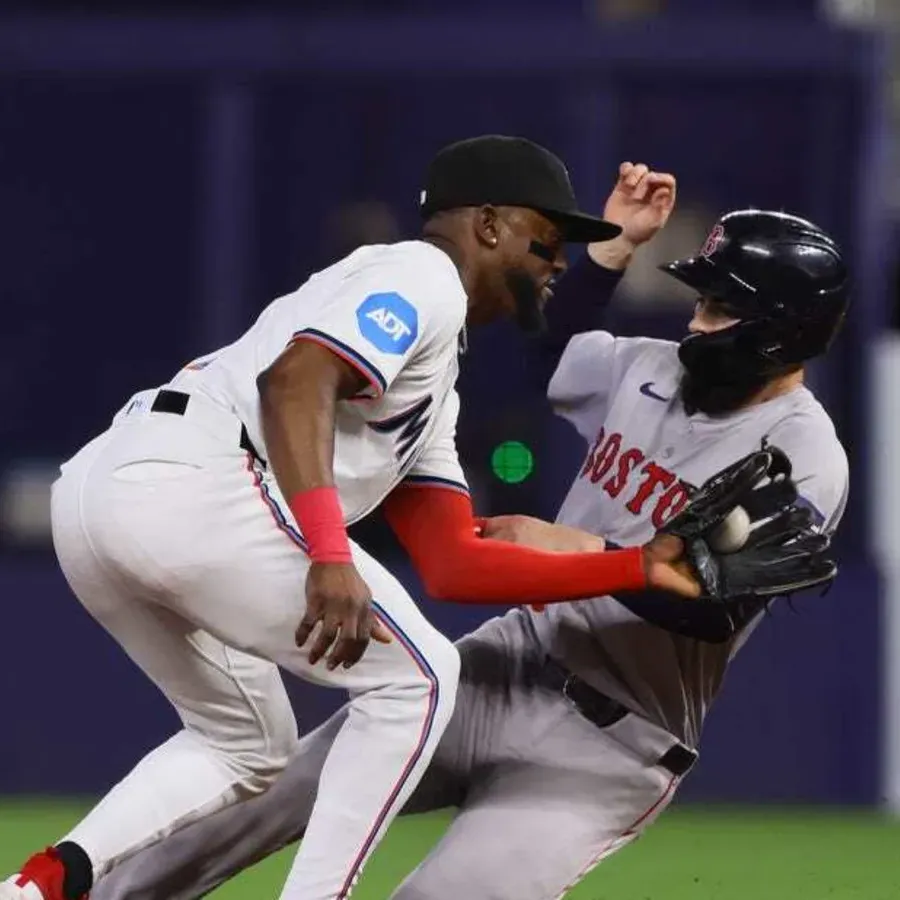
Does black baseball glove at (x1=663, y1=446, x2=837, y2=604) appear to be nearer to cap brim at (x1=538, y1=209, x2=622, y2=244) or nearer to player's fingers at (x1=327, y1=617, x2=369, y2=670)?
cap brim at (x1=538, y1=209, x2=622, y2=244)

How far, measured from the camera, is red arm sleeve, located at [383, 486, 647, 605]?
14.2 ft

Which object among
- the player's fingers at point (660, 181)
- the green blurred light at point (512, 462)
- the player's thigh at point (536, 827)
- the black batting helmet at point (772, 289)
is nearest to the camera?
the player's thigh at point (536, 827)

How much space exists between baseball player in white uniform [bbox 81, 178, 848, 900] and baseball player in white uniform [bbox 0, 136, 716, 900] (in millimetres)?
303

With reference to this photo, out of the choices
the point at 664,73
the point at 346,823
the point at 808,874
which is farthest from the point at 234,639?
the point at 664,73

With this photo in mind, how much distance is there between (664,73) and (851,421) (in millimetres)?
1632

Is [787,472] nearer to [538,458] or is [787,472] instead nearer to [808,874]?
[808,874]

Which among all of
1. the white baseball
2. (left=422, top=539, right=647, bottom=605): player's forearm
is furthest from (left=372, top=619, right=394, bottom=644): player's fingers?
the white baseball

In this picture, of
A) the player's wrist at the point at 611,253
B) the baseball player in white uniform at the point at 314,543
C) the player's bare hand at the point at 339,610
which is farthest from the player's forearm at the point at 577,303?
the player's bare hand at the point at 339,610

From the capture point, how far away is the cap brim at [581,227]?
14.8 feet

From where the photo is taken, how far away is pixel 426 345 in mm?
4254

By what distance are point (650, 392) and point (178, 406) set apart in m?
1.20

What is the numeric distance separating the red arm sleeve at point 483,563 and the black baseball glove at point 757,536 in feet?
0.43

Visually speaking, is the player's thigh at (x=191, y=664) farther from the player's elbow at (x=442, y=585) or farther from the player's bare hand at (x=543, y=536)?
the player's bare hand at (x=543, y=536)

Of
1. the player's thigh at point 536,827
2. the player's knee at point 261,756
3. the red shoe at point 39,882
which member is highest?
the player's knee at point 261,756
